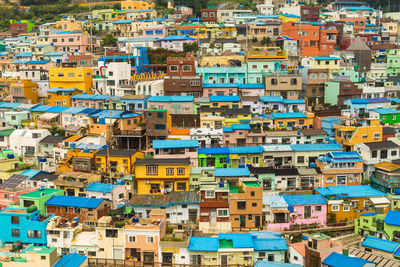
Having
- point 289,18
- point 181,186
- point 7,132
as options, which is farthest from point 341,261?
point 289,18

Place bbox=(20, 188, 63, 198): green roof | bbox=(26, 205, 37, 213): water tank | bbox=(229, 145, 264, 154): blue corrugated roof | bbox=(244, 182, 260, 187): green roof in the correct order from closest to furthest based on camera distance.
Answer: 1. bbox=(26, 205, 37, 213): water tank
2. bbox=(244, 182, 260, 187): green roof
3. bbox=(20, 188, 63, 198): green roof
4. bbox=(229, 145, 264, 154): blue corrugated roof

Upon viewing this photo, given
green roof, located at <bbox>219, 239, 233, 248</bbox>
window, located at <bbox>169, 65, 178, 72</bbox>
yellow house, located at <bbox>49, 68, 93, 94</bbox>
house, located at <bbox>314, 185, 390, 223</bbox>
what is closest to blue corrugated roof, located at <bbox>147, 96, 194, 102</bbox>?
window, located at <bbox>169, 65, 178, 72</bbox>

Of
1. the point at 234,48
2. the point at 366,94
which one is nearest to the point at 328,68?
the point at 366,94

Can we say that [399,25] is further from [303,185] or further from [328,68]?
[303,185]

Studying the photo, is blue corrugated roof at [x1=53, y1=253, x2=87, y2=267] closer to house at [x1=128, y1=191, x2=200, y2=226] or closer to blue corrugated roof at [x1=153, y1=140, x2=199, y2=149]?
house at [x1=128, y1=191, x2=200, y2=226]

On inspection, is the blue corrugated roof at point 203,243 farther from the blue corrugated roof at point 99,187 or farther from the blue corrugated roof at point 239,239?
the blue corrugated roof at point 99,187

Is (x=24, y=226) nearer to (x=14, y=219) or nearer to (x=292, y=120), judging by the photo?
(x=14, y=219)

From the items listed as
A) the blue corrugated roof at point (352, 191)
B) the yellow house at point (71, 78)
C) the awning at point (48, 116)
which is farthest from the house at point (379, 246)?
the yellow house at point (71, 78)

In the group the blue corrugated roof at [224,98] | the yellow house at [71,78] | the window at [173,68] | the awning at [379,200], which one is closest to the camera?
the awning at [379,200]

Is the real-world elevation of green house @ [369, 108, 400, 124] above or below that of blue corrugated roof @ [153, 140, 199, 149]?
above
